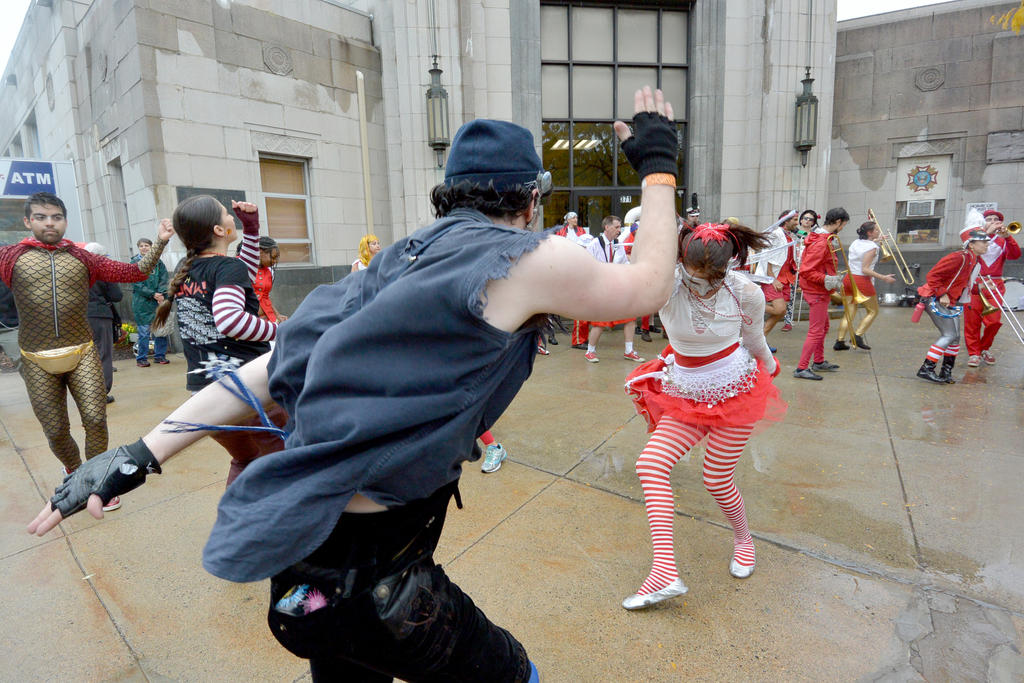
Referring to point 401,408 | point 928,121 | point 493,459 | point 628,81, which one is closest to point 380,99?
point 628,81

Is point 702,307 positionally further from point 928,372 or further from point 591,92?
point 591,92

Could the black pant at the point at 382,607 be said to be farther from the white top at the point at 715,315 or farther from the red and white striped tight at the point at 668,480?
the white top at the point at 715,315

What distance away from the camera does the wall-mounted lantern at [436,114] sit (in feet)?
30.1

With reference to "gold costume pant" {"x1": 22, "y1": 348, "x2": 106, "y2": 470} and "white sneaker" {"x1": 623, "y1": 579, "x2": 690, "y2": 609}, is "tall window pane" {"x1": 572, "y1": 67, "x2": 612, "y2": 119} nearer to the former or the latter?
"gold costume pant" {"x1": 22, "y1": 348, "x2": 106, "y2": 470}

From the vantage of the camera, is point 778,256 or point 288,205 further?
point 288,205

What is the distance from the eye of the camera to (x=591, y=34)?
34.1 feet

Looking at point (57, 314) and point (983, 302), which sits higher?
point (57, 314)

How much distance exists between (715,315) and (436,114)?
789 cm

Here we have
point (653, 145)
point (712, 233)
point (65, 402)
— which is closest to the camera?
point (653, 145)

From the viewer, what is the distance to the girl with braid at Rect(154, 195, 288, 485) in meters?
2.59

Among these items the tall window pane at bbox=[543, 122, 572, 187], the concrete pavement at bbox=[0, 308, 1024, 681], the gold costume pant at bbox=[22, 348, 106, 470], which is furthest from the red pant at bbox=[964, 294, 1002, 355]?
the gold costume pant at bbox=[22, 348, 106, 470]

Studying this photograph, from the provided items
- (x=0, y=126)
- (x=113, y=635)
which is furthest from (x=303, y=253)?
(x=0, y=126)

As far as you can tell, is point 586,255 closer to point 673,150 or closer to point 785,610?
point 673,150

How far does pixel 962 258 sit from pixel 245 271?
6.84m
